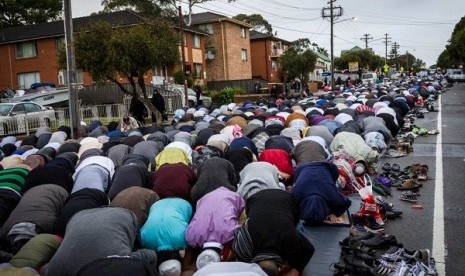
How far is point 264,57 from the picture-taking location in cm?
5641

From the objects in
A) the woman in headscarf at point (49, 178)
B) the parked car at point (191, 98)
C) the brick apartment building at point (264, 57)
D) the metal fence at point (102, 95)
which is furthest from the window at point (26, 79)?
the woman in headscarf at point (49, 178)

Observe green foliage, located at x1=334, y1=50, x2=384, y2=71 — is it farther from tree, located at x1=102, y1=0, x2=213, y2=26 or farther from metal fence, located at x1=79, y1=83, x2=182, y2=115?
metal fence, located at x1=79, y1=83, x2=182, y2=115

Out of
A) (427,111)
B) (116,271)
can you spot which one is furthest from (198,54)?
(116,271)

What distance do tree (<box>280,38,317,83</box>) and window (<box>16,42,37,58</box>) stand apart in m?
22.1

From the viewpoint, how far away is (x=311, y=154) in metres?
8.88

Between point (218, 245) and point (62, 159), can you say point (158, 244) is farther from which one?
point (62, 159)

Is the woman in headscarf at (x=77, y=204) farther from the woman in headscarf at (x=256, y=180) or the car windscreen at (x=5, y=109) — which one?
the car windscreen at (x=5, y=109)

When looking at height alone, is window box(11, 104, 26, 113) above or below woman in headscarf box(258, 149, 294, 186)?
above

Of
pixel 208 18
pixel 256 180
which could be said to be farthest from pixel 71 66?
pixel 208 18

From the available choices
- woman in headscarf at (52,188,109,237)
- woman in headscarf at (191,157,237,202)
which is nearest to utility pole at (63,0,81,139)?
woman in headscarf at (191,157,237,202)

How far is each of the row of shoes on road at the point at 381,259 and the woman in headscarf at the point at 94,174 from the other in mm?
4074

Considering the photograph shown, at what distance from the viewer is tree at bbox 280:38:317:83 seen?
4381 cm

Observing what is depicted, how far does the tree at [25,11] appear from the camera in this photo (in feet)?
164

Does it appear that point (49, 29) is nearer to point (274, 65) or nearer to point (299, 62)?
point (299, 62)
